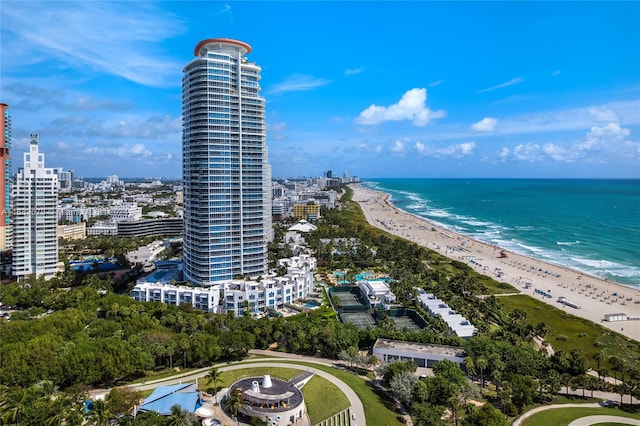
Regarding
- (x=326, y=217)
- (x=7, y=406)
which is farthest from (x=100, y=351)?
(x=326, y=217)

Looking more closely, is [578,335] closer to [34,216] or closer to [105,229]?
[34,216]

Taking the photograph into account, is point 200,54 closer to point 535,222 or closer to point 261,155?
point 261,155

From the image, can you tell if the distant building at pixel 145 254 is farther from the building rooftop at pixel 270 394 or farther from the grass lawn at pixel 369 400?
the grass lawn at pixel 369 400

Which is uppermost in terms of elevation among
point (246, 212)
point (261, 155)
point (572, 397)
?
point (261, 155)

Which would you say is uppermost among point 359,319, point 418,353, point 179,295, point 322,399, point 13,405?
point 179,295

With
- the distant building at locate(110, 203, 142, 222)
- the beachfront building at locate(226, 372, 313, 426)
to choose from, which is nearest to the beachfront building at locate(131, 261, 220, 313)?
the beachfront building at locate(226, 372, 313, 426)

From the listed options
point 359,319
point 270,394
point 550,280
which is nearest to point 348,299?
point 359,319
